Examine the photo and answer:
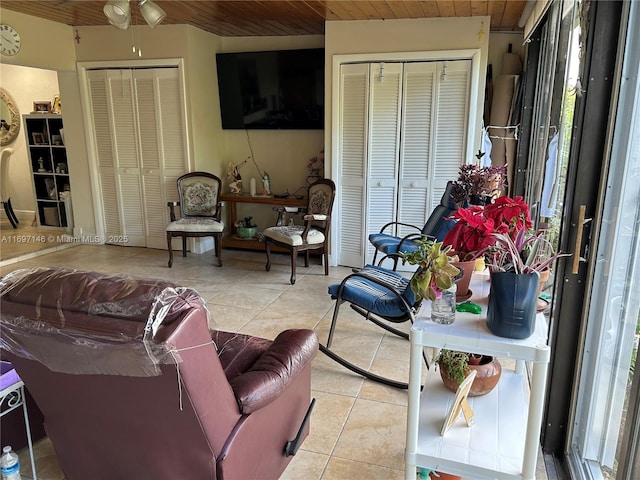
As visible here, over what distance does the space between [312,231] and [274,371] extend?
3.11 m

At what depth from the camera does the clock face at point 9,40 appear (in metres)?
4.56

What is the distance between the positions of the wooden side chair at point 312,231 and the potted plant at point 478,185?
5.81 ft

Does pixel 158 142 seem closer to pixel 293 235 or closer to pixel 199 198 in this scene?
pixel 199 198

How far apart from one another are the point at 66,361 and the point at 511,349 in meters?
1.30

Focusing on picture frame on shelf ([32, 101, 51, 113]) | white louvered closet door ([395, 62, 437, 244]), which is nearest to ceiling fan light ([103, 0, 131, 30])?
Result: white louvered closet door ([395, 62, 437, 244])

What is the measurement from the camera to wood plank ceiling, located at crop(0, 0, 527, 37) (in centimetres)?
395

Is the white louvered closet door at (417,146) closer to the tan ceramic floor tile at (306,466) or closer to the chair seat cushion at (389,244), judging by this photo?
the chair seat cushion at (389,244)

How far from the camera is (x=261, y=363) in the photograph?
69.7 inches

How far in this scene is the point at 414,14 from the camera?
167 inches

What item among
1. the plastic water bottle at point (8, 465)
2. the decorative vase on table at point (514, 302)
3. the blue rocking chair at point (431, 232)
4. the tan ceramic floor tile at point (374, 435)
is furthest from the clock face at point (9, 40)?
the decorative vase on table at point (514, 302)

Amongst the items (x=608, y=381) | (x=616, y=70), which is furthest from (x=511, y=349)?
(x=616, y=70)

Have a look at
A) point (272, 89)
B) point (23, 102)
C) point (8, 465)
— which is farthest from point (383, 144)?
point (23, 102)

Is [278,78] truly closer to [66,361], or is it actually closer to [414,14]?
[414,14]

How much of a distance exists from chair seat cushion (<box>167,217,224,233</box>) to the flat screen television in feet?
4.33
